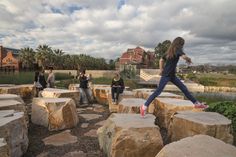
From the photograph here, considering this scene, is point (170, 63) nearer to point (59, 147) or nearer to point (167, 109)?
point (167, 109)

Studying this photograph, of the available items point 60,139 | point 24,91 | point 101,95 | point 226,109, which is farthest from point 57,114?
point 24,91

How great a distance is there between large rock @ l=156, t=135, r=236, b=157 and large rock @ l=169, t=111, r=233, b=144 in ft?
3.09

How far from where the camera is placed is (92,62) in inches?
3024

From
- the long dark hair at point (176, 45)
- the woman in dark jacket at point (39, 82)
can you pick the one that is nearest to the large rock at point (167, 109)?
the long dark hair at point (176, 45)

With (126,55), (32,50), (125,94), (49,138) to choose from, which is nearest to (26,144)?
(49,138)

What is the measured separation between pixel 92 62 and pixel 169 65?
72756mm

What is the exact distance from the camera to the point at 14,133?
12.9ft

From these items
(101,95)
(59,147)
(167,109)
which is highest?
(167,109)

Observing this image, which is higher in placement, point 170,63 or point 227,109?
point 170,63

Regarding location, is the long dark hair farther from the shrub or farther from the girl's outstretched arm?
the shrub

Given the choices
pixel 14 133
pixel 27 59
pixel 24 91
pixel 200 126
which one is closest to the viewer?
pixel 200 126

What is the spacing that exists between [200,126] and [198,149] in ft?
4.23

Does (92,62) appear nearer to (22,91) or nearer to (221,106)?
(22,91)

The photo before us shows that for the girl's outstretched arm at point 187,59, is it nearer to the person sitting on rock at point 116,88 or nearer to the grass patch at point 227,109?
the grass patch at point 227,109
